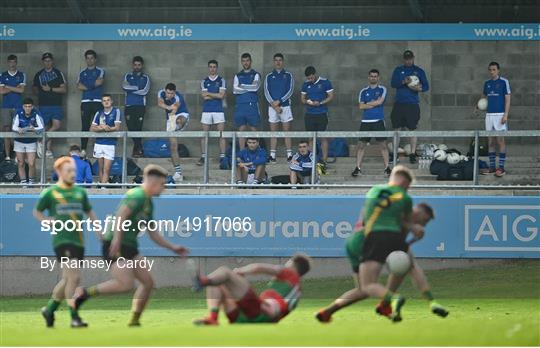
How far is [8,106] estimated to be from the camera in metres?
30.2

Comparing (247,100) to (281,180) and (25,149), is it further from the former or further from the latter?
(25,149)

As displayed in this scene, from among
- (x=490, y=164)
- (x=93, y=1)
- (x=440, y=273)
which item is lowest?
(x=440, y=273)

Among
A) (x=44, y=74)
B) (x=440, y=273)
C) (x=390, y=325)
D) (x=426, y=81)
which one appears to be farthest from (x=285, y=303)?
(x=44, y=74)

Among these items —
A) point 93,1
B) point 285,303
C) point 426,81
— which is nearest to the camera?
point 285,303

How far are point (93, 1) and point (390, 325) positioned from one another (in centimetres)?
1604

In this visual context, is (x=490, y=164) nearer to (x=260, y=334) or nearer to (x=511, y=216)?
(x=511, y=216)

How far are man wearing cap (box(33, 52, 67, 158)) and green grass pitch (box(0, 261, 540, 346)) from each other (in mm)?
6204

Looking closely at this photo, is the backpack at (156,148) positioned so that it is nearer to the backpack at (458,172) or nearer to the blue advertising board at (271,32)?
the blue advertising board at (271,32)

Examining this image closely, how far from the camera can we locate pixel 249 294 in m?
16.0

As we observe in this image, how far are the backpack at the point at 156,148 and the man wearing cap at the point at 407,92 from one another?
14.5 ft

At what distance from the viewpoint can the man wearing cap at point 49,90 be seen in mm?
30469

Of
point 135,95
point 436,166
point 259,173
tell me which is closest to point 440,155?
point 436,166

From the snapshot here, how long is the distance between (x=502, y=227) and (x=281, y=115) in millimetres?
5795

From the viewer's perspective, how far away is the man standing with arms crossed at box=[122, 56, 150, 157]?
3011 centimetres
